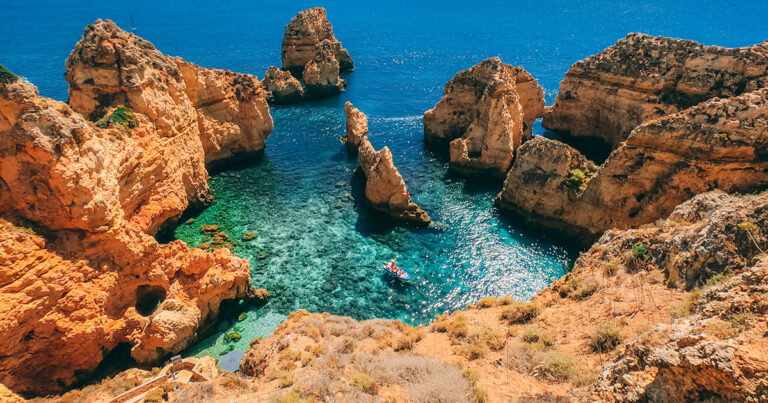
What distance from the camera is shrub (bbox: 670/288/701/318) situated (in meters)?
11.0

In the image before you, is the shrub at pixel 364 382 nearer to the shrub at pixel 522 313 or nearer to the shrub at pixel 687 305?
the shrub at pixel 522 313

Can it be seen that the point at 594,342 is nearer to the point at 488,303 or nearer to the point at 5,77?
the point at 488,303

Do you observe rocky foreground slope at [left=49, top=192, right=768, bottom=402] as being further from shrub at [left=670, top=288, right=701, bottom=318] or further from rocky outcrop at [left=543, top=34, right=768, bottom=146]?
rocky outcrop at [left=543, top=34, right=768, bottom=146]

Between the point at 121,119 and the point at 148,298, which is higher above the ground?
the point at 121,119

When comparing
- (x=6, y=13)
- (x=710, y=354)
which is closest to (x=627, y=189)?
(x=710, y=354)

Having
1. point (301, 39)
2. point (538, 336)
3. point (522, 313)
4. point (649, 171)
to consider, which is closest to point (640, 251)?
point (522, 313)

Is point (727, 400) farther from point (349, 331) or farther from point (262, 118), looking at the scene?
point (262, 118)

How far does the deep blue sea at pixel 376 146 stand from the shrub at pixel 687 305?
13926 mm

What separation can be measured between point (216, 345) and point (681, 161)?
30.6m

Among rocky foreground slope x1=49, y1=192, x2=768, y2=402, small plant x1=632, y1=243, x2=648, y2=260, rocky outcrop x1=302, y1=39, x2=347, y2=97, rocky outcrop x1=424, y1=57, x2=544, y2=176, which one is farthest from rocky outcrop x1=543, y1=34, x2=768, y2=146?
rocky outcrop x1=302, y1=39, x2=347, y2=97

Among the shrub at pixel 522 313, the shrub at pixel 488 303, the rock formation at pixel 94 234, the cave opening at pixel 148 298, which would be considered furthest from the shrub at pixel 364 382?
the cave opening at pixel 148 298

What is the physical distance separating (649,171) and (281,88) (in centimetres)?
5116

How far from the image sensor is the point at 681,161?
22578mm

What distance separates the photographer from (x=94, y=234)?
19672 mm
